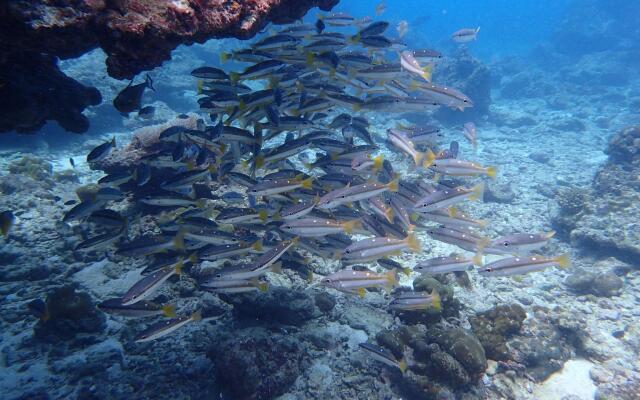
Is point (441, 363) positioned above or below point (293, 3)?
below

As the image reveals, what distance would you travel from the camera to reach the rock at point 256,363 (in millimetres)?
4543

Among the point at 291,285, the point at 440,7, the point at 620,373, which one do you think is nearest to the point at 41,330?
the point at 291,285

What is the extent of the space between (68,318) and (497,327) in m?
7.31

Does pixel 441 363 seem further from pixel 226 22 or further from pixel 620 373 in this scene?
pixel 226 22

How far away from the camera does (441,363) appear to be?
16.6 ft

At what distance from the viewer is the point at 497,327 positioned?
20.0 ft

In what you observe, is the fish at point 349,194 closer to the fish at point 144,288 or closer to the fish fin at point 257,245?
the fish fin at point 257,245

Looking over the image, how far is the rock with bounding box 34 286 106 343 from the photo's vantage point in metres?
5.20

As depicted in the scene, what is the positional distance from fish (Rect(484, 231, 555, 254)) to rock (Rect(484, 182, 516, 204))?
7434mm

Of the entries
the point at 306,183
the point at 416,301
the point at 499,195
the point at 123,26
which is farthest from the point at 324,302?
the point at 499,195

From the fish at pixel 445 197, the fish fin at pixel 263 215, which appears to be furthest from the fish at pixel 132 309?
the fish at pixel 445 197

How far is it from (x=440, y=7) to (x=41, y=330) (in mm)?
→ 167224

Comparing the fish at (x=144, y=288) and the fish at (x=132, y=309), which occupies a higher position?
the fish at (x=144, y=288)

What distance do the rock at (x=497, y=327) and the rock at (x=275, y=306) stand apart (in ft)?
10.2
